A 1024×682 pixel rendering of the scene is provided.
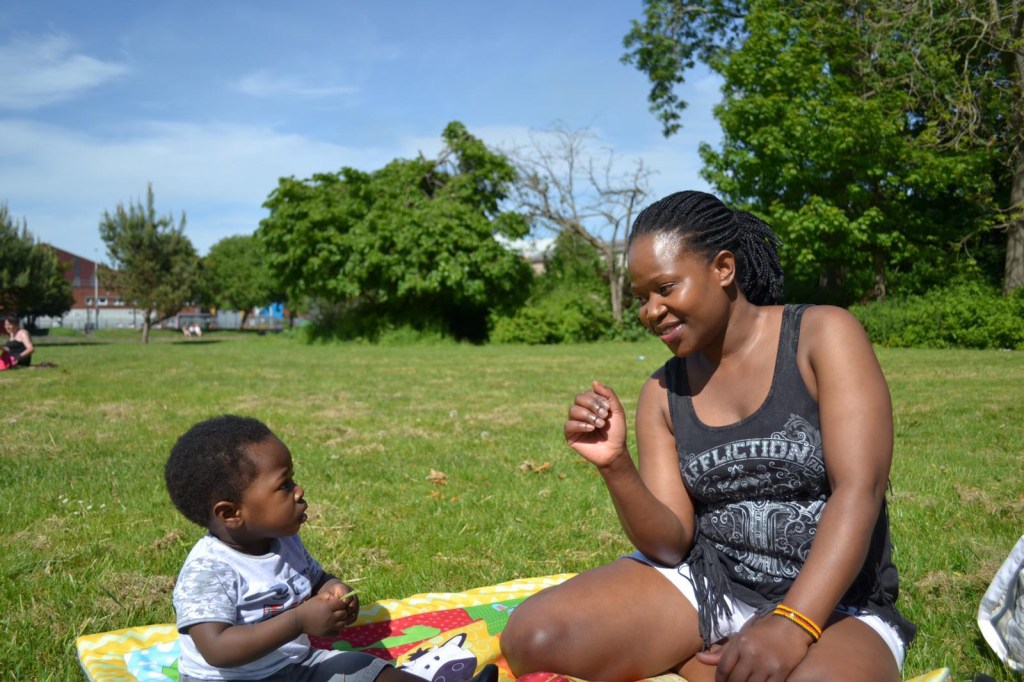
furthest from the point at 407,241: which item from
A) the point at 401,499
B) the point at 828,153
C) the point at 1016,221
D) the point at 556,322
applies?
the point at 401,499

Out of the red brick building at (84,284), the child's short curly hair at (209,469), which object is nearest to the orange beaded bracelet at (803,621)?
the child's short curly hair at (209,469)

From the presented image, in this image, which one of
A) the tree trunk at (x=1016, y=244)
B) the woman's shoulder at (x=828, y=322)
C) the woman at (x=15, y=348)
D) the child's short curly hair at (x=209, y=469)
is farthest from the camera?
the tree trunk at (x=1016, y=244)

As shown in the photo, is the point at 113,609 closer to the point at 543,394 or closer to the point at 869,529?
the point at 869,529

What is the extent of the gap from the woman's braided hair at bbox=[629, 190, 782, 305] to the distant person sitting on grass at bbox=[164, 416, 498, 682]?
1.38 meters

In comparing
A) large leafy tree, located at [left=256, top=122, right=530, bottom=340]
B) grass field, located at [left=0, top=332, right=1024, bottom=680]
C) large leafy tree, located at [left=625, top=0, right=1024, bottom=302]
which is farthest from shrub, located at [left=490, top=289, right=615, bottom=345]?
grass field, located at [left=0, top=332, right=1024, bottom=680]

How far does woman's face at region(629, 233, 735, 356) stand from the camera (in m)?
2.35

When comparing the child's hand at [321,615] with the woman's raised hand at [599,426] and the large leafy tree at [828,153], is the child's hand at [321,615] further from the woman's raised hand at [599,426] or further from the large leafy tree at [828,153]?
the large leafy tree at [828,153]

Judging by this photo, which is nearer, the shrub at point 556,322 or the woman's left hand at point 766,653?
the woman's left hand at point 766,653

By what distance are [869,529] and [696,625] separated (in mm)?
686

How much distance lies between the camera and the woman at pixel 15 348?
1498cm

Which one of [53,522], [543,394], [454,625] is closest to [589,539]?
[454,625]

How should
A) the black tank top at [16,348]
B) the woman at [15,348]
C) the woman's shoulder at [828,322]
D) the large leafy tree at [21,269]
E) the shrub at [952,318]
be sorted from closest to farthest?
the woman's shoulder at [828,322] → the woman at [15,348] → the black tank top at [16,348] → the shrub at [952,318] → the large leafy tree at [21,269]

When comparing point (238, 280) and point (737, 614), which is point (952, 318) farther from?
point (238, 280)

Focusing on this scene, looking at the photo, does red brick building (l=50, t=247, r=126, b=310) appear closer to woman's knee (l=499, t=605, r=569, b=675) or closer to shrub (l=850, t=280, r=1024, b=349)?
shrub (l=850, t=280, r=1024, b=349)
